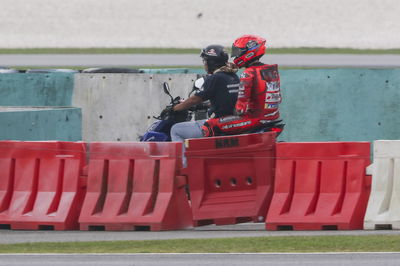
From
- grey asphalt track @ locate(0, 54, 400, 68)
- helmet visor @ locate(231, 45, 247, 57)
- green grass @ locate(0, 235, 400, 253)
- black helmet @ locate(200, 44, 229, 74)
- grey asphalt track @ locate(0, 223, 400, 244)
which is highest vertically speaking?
helmet visor @ locate(231, 45, 247, 57)

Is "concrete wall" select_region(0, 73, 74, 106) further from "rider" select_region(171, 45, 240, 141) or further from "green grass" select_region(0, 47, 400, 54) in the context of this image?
"green grass" select_region(0, 47, 400, 54)

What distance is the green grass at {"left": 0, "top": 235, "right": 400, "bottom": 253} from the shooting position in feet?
31.2

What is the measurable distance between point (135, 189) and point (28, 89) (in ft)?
27.1

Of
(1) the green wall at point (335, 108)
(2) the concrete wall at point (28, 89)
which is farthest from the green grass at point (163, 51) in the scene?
(1) the green wall at point (335, 108)

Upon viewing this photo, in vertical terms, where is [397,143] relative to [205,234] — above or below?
above

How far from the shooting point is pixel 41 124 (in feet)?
53.8

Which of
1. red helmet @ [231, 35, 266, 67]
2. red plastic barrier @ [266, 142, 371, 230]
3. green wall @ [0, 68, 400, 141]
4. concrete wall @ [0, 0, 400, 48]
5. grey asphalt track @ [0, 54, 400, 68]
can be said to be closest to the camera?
red plastic barrier @ [266, 142, 371, 230]

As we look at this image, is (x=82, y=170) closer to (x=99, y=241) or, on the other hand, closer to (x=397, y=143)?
(x=99, y=241)

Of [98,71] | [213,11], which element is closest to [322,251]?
[98,71]

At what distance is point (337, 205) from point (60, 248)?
114 inches

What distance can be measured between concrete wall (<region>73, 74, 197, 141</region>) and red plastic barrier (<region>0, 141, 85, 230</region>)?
6585 mm

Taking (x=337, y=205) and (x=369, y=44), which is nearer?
(x=337, y=205)

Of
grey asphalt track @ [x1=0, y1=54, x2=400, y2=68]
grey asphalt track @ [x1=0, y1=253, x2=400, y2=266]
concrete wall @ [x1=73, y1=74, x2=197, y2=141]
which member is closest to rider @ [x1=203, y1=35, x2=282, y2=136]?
grey asphalt track @ [x1=0, y1=253, x2=400, y2=266]

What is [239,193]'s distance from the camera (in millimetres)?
11320
